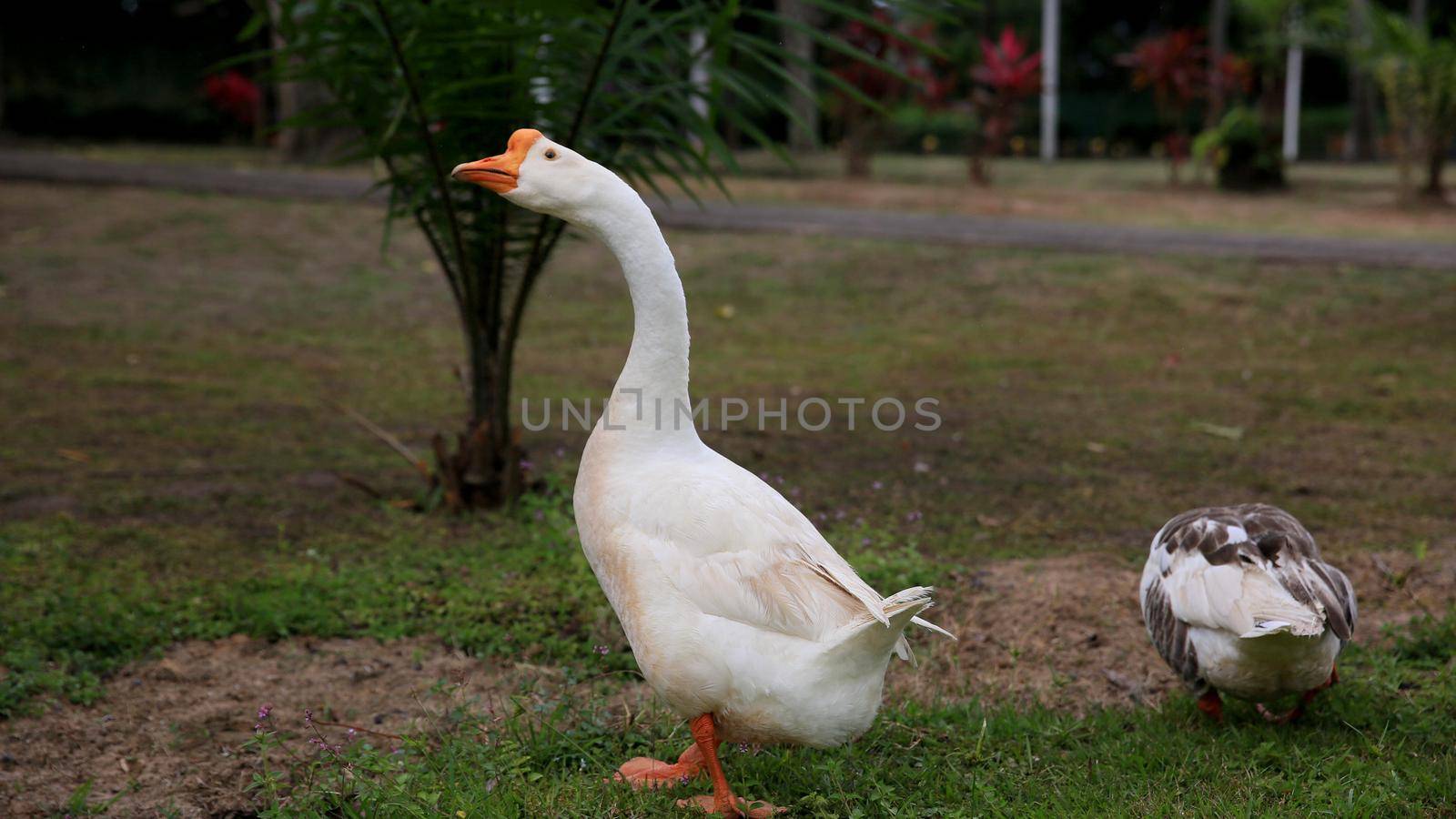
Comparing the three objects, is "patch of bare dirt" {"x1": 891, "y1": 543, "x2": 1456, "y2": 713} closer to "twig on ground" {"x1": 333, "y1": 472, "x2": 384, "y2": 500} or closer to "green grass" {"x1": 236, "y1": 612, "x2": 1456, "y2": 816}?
"green grass" {"x1": 236, "y1": 612, "x2": 1456, "y2": 816}

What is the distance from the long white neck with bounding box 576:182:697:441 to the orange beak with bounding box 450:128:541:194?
0.71 feet

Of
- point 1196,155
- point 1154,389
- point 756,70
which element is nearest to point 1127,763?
point 1154,389

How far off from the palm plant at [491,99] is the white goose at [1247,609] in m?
1.80

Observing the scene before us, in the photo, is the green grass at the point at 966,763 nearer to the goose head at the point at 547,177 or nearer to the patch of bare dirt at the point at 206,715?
the patch of bare dirt at the point at 206,715

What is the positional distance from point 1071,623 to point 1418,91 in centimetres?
1068

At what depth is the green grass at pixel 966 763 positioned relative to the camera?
2930 mm

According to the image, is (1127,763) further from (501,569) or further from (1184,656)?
(501,569)

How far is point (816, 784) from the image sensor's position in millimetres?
3072

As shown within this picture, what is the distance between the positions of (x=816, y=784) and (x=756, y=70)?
2216cm

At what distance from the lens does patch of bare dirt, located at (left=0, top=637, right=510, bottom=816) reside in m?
3.11

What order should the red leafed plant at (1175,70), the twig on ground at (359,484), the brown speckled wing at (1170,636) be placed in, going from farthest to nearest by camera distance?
1. the red leafed plant at (1175,70)
2. the twig on ground at (359,484)
3. the brown speckled wing at (1170,636)

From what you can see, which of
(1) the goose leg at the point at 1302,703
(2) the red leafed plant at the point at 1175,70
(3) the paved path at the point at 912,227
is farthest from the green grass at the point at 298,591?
(2) the red leafed plant at the point at 1175,70

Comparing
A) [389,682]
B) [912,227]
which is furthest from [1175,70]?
[389,682]

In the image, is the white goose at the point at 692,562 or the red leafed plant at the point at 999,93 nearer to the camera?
the white goose at the point at 692,562
